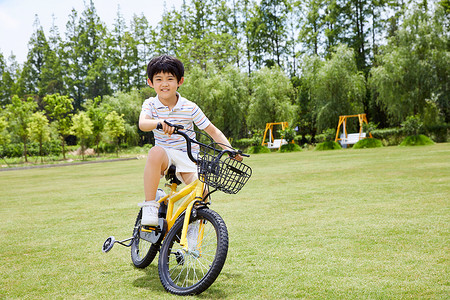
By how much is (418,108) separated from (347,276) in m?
29.7

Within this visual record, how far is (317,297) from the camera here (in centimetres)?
277

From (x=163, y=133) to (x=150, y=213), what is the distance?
673 mm

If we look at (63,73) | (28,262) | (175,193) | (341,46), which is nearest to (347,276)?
(175,193)

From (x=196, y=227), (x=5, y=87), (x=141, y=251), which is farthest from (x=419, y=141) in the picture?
(x=5, y=87)

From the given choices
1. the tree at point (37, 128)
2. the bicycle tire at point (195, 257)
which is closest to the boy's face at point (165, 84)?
the bicycle tire at point (195, 257)

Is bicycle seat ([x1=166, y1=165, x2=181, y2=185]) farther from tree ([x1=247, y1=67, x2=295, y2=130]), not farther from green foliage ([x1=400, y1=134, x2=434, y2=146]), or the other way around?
tree ([x1=247, y1=67, x2=295, y2=130])

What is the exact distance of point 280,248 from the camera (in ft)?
13.6

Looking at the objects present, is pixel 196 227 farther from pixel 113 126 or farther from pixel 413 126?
pixel 113 126

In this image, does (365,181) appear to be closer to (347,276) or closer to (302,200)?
(302,200)

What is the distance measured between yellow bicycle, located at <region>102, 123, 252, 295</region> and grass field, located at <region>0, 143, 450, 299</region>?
179mm

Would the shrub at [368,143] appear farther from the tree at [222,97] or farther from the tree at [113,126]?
the tree at [113,126]

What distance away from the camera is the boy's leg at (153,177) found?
3.31 m

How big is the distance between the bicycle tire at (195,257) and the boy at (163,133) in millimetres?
295

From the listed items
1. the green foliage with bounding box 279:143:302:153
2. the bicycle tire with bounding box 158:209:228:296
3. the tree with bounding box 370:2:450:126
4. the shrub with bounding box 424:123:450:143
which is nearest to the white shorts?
the bicycle tire with bounding box 158:209:228:296
